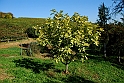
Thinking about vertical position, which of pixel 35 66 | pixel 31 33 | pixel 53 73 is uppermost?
pixel 31 33

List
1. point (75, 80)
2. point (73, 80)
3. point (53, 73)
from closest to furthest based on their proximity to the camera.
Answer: point (73, 80) → point (75, 80) → point (53, 73)

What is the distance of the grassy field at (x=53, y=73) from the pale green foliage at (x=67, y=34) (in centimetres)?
194

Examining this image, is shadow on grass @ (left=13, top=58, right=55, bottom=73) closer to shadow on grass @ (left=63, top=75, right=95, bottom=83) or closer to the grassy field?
the grassy field

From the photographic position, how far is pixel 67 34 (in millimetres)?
18797

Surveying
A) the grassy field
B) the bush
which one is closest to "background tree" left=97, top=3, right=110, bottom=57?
the grassy field

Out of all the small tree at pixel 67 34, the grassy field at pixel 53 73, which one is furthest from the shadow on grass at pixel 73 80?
the small tree at pixel 67 34

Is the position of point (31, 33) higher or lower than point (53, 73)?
higher

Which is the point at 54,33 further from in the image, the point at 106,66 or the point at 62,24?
the point at 106,66

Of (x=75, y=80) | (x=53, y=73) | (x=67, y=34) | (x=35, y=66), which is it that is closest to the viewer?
(x=67, y=34)

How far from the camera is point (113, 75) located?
2364 centimetres

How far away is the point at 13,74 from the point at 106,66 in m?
13.9

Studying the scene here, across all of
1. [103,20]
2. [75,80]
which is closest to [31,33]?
[103,20]

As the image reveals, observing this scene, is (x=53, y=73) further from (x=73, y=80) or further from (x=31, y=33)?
(x=31, y=33)

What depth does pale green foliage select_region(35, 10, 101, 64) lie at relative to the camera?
19094 mm
